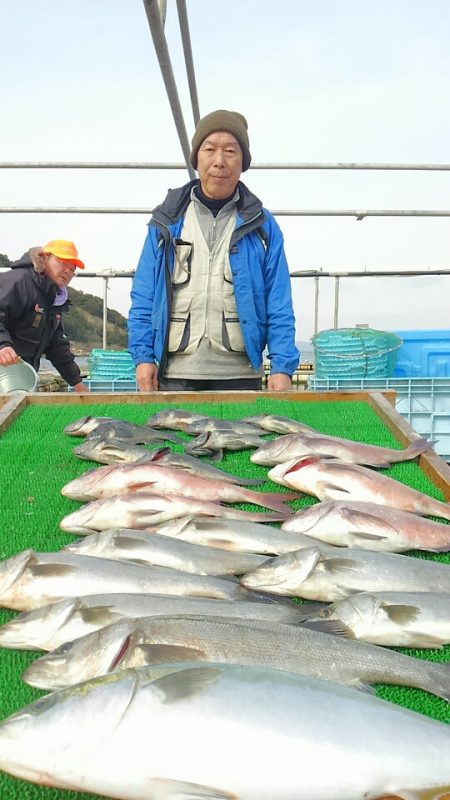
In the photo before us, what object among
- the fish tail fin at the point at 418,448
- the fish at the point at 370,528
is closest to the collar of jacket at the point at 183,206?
the fish tail fin at the point at 418,448

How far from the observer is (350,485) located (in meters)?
3.02

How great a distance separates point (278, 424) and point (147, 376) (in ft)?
4.36

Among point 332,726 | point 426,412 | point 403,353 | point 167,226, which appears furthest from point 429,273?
point 332,726

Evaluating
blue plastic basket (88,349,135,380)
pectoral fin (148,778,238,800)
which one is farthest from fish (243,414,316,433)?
blue plastic basket (88,349,135,380)

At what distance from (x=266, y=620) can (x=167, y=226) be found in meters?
3.44

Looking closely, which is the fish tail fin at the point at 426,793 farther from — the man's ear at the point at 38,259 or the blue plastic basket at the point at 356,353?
the blue plastic basket at the point at 356,353

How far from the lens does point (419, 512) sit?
2883 millimetres

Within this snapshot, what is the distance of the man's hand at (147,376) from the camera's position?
15.8 ft

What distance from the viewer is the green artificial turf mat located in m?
1.73

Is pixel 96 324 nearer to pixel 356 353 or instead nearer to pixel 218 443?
pixel 356 353

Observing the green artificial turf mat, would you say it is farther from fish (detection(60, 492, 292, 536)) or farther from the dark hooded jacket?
the dark hooded jacket

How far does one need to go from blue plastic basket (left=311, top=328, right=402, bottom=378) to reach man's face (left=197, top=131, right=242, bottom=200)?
3.42 m

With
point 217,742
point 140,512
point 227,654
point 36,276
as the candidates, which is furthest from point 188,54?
point 217,742

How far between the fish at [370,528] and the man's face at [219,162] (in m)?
2.79
